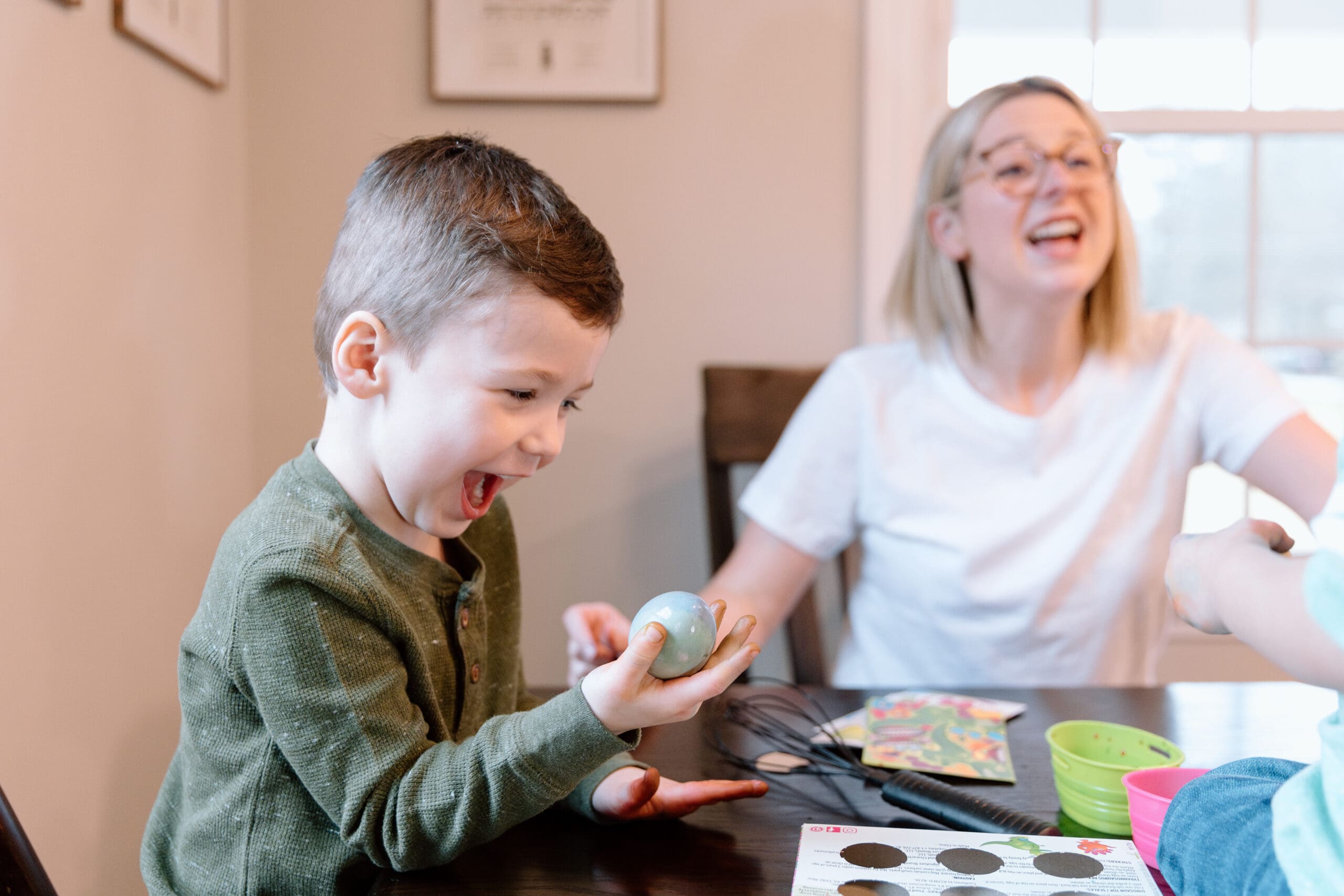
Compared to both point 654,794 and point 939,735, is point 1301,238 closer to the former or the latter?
point 939,735

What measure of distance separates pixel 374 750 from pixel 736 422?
4.29ft

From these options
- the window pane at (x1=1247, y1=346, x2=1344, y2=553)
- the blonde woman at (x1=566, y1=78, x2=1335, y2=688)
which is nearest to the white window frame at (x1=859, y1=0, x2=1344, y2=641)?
the window pane at (x1=1247, y1=346, x2=1344, y2=553)

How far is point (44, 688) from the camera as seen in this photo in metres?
1.27

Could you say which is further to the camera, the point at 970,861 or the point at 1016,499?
the point at 1016,499

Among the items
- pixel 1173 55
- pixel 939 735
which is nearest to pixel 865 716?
pixel 939 735

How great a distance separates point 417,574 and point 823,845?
0.38 m

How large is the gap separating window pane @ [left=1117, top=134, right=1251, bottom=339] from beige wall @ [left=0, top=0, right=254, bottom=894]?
188 centimetres

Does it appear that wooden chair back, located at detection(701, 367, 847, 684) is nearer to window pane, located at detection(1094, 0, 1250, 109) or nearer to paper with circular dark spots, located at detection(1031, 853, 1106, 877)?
window pane, located at detection(1094, 0, 1250, 109)

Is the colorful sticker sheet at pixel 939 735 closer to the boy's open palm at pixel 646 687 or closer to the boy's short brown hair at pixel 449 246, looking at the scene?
the boy's open palm at pixel 646 687

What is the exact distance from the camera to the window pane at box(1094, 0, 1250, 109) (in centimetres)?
220

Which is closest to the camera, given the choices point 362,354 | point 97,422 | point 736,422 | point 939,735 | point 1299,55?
point 362,354

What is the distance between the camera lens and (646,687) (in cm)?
71

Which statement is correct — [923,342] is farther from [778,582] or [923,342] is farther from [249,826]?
[249,826]

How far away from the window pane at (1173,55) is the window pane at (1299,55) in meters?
0.04
